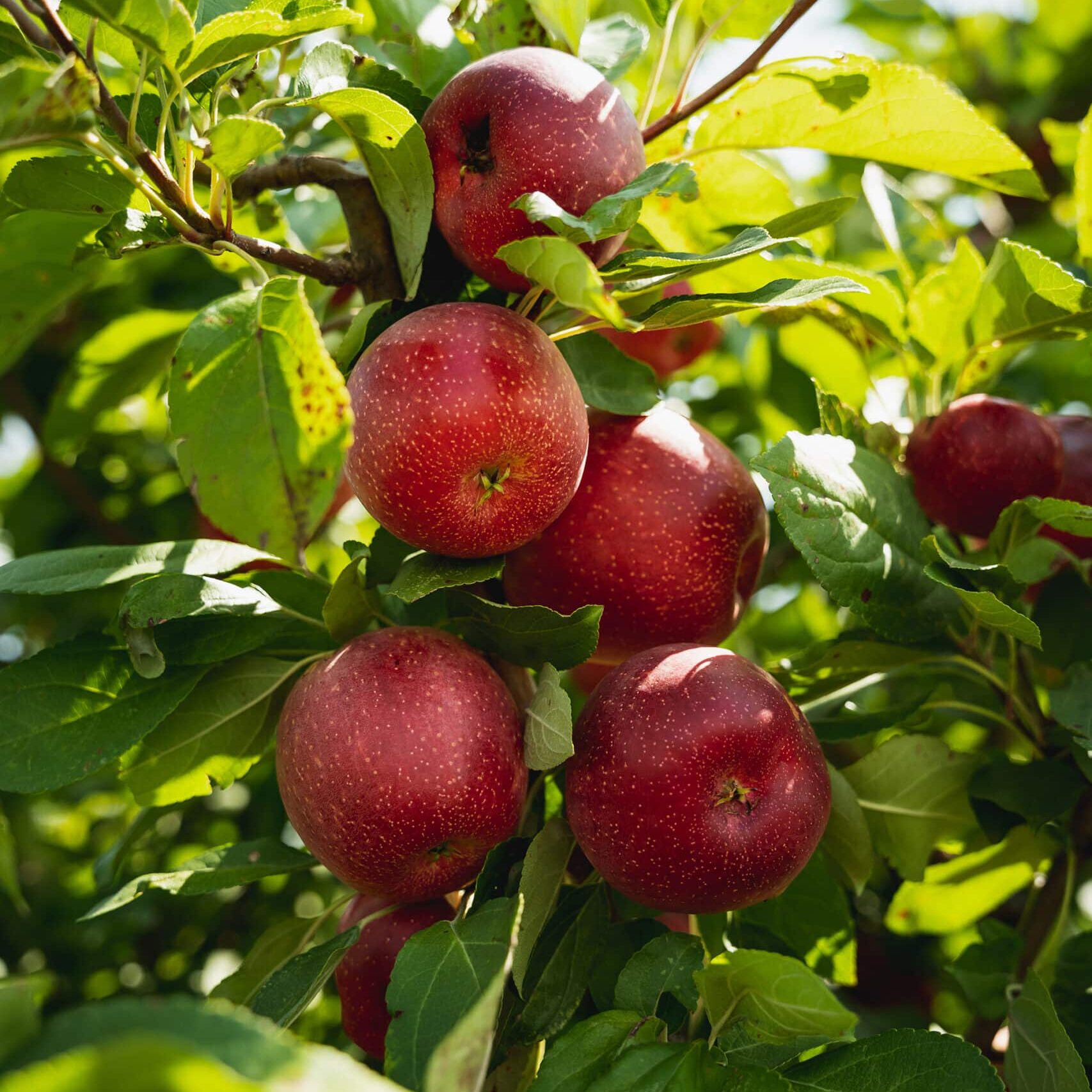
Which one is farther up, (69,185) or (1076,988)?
(69,185)

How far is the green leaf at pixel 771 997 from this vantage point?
1067mm

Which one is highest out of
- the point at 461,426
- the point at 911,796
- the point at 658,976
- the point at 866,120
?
the point at 866,120

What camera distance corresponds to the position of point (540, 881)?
49.9 inches

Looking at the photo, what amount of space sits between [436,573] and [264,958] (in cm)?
69

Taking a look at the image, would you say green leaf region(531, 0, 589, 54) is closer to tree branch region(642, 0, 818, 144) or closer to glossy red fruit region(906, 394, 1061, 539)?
tree branch region(642, 0, 818, 144)

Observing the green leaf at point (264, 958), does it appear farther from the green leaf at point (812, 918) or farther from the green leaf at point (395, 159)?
the green leaf at point (395, 159)

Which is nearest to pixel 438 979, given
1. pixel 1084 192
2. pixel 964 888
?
pixel 964 888

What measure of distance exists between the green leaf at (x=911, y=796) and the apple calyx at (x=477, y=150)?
3.11ft

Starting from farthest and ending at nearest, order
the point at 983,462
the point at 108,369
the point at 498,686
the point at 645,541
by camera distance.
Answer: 1. the point at 108,369
2. the point at 983,462
3. the point at 645,541
4. the point at 498,686

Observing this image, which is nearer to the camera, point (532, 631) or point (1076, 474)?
point (532, 631)

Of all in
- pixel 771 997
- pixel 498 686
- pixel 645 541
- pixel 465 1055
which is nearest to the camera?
pixel 465 1055

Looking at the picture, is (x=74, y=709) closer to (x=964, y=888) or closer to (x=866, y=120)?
(x=866, y=120)

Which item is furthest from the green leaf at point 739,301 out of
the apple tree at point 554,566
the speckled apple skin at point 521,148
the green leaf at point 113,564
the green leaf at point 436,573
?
the green leaf at point 113,564

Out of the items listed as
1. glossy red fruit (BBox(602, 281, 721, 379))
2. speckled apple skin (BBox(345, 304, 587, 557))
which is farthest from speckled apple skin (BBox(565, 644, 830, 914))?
glossy red fruit (BBox(602, 281, 721, 379))
